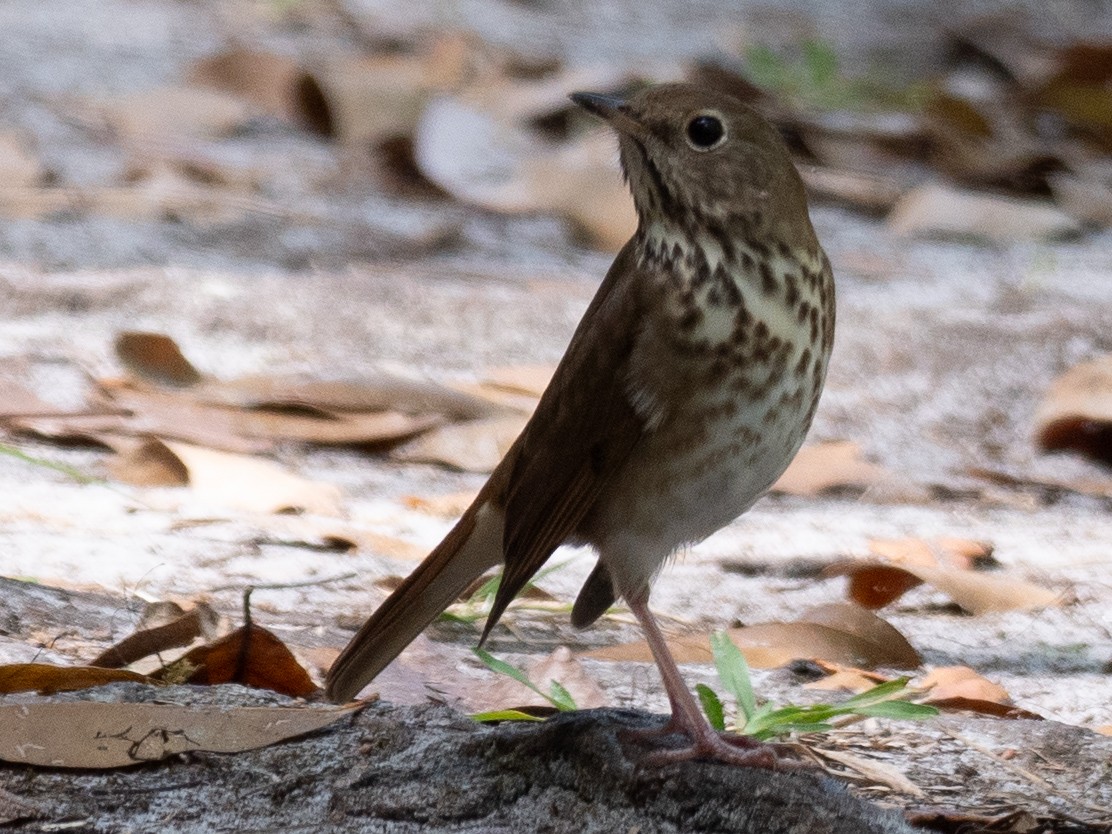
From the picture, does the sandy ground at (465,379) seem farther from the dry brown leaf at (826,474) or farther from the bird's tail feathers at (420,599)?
the bird's tail feathers at (420,599)

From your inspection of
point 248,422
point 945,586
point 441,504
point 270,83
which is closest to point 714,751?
point 945,586

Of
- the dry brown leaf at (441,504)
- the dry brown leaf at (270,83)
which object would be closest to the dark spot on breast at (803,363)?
the dry brown leaf at (441,504)

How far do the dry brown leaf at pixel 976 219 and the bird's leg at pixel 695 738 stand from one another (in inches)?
190

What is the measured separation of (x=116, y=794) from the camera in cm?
275

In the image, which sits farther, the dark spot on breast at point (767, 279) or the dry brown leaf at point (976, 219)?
the dry brown leaf at point (976, 219)

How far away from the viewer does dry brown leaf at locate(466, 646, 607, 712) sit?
3.46 m

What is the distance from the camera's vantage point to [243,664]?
326 centimetres

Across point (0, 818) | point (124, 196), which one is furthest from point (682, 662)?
point (124, 196)

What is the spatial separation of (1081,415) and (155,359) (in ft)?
8.81

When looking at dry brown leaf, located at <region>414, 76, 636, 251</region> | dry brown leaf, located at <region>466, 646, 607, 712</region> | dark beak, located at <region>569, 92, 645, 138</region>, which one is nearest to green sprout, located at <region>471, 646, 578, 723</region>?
dry brown leaf, located at <region>466, 646, 607, 712</region>

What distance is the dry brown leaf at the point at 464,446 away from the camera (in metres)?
5.09

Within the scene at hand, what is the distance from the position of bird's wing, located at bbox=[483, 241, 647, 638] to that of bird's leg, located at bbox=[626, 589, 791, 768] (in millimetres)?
287

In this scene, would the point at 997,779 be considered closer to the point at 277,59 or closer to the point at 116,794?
the point at 116,794

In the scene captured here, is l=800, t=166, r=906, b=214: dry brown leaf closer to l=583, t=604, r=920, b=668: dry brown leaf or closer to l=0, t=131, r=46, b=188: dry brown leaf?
l=0, t=131, r=46, b=188: dry brown leaf
